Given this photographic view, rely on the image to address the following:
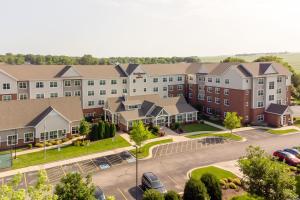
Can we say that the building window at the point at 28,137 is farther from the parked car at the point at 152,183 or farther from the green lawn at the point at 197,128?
the green lawn at the point at 197,128

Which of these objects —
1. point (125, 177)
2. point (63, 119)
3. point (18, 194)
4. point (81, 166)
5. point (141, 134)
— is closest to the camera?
point (18, 194)

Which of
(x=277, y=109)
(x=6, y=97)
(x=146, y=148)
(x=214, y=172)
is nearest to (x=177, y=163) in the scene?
(x=214, y=172)

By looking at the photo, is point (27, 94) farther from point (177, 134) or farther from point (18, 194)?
point (18, 194)

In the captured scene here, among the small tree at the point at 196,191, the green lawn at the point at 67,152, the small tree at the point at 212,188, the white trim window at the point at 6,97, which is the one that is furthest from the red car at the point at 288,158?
the white trim window at the point at 6,97

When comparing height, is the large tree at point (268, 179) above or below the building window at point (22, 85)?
below

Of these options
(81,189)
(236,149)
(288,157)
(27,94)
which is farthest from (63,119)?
(288,157)

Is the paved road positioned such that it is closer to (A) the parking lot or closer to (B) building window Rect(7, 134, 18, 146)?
(A) the parking lot

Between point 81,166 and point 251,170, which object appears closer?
point 251,170
